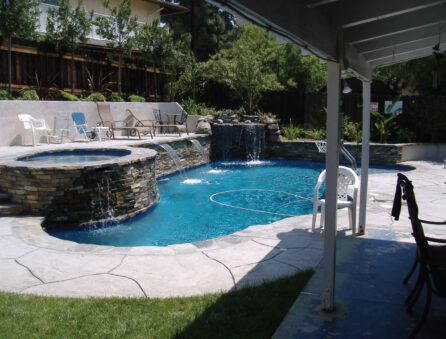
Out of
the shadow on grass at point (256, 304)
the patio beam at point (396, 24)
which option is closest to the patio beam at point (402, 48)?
the patio beam at point (396, 24)

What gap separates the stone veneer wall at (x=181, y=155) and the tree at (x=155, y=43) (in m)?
5.31

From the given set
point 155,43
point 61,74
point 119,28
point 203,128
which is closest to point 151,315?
point 203,128

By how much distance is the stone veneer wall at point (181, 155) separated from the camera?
1243cm

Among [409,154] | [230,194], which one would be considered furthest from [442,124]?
[230,194]

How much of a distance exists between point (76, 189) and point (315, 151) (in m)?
10.7

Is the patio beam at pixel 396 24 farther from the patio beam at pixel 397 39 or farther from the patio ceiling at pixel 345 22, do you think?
the patio beam at pixel 397 39

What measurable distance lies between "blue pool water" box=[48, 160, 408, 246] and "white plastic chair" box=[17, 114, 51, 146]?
12.4ft

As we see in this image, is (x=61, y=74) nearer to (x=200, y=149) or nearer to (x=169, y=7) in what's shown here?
(x=200, y=149)

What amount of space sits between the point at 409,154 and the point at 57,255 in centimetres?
1304

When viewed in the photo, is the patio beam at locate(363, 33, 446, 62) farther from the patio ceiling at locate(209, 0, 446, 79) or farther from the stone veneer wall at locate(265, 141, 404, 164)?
the stone veneer wall at locate(265, 141, 404, 164)

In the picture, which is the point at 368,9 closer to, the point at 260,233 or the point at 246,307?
the point at 246,307

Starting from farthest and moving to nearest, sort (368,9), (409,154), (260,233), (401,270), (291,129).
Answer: (291,129) → (409,154) → (260,233) → (401,270) → (368,9)

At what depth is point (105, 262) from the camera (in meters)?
4.66

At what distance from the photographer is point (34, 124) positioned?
12.6 m
